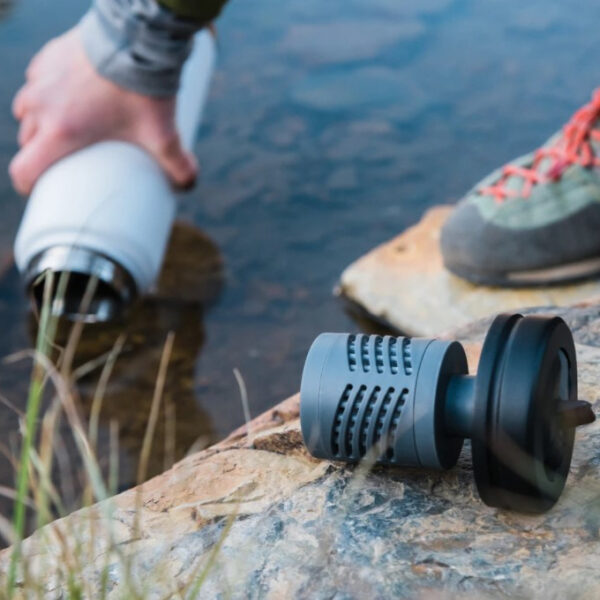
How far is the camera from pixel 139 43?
231 cm

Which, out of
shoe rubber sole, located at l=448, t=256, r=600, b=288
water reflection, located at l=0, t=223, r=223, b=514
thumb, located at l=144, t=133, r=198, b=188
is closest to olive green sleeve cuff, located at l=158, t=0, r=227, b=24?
thumb, located at l=144, t=133, r=198, b=188

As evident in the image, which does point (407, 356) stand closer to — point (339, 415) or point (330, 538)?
point (339, 415)

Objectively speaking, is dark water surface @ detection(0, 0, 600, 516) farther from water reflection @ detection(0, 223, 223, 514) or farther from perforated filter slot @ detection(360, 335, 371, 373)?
perforated filter slot @ detection(360, 335, 371, 373)

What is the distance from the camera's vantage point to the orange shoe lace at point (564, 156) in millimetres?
2430

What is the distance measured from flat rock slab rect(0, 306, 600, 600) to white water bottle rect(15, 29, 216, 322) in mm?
991

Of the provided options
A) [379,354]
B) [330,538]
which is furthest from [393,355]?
[330,538]

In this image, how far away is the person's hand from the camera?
2.44 m

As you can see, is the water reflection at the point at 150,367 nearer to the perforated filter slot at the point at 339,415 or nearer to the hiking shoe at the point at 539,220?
the hiking shoe at the point at 539,220

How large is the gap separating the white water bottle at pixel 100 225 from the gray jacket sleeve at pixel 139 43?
19cm

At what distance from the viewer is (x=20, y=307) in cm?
262

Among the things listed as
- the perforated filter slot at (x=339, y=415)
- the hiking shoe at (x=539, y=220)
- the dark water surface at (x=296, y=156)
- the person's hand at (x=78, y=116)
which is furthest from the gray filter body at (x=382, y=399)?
the person's hand at (x=78, y=116)

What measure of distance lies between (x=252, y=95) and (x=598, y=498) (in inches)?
101

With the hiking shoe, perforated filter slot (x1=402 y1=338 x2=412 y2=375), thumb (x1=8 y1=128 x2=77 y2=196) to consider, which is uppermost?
thumb (x1=8 y1=128 x2=77 y2=196)

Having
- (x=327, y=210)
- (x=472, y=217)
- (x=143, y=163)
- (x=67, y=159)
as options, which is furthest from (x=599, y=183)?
(x=67, y=159)
